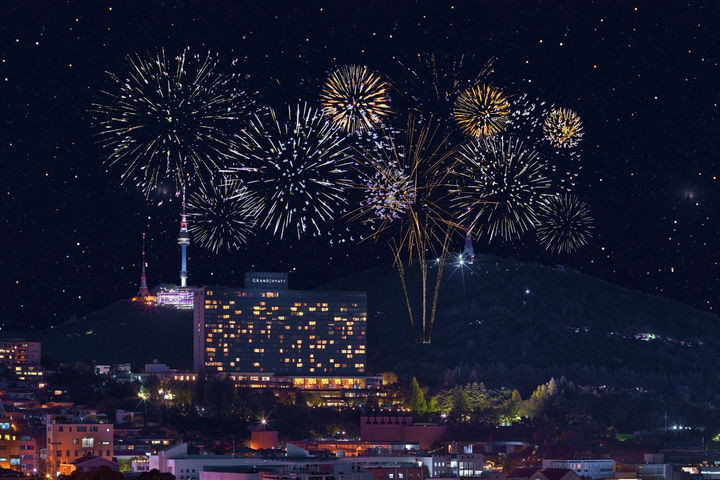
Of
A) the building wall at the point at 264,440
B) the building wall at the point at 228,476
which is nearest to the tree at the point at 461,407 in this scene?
the building wall at the point at 264,440

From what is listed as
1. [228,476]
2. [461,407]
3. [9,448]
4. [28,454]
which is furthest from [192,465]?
[461,407]

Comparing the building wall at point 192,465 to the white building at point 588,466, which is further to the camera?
the white building at point 588,466

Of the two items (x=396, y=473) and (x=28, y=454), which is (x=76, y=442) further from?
(x=396, y=473)

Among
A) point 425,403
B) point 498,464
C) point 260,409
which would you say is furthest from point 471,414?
point 498,464

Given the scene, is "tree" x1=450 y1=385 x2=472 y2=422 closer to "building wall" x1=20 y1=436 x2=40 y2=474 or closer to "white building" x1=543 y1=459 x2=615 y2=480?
"white building" x1=543 y1=459 x2=615 y2=480

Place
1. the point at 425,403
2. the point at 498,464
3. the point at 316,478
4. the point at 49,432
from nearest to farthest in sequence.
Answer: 1. the point at 316,478
2. the point at 49,432
3. the point at 498,464
4. the point at 425,403

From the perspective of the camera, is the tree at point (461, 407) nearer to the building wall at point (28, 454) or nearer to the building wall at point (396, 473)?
the building wall at point (28, 454)

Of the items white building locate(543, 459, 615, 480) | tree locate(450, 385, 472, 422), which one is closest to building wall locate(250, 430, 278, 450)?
white building locate(543, 459, 615, 480)

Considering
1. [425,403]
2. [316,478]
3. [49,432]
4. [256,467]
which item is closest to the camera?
[316,478]

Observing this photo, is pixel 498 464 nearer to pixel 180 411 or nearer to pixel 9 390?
pixel 180 411
